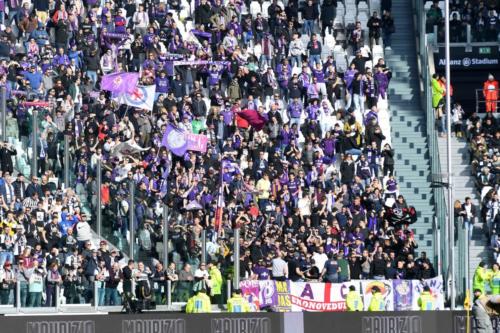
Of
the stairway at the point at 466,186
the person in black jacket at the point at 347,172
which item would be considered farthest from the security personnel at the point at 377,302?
the person in black jacket at the point at 347,172

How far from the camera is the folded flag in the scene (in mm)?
56719

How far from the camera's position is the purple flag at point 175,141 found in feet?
179

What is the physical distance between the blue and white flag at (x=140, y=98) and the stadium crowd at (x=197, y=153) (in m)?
0.23

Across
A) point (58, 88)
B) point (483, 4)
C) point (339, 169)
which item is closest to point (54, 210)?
point (58, 88)

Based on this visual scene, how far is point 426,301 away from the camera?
4959 centimetres

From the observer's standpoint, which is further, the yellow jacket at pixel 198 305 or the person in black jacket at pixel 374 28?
the person in black jacket at pixel 374 28

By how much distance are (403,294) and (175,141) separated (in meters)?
8.63

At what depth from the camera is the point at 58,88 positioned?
54.0m

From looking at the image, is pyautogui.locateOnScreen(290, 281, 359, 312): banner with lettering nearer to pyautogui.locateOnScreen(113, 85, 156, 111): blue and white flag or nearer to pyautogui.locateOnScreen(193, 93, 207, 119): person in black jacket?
pyautogui.locateOnScreen(113, 85, 156, 111): blue and white flag

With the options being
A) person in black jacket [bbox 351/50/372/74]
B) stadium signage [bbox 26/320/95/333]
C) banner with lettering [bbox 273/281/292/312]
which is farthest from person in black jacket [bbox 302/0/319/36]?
stadium signage [bbox 26/320/95/333]

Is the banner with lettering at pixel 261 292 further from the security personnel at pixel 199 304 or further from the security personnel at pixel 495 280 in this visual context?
the security personnel at pixel 495 280

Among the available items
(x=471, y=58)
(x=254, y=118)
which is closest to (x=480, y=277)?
(x=254, y=118)

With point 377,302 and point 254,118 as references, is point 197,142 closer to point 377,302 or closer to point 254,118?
point 254,118

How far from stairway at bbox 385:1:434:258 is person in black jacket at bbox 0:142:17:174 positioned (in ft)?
39.5
